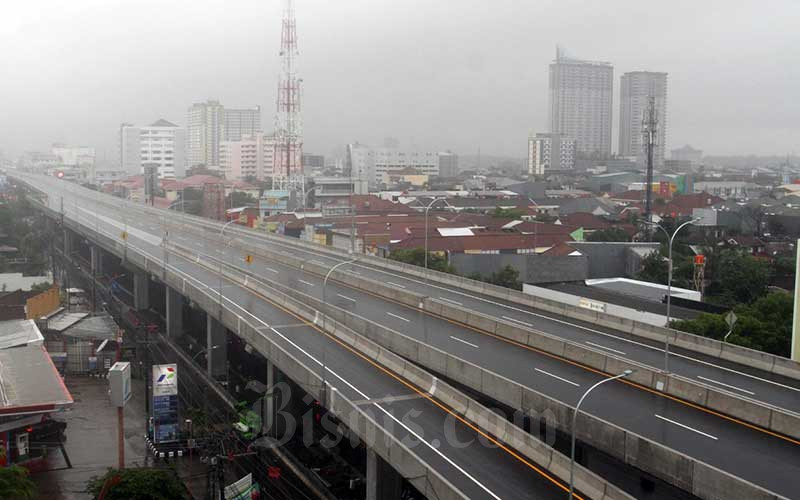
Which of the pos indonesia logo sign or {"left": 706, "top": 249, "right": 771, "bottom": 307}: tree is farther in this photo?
{"left": 706, "top": 249, "right": 771, "bottom": 307}: tree

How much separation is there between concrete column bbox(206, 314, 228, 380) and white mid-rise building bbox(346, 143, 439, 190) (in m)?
97.8

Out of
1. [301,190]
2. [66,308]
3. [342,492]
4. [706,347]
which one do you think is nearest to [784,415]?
[706,347]

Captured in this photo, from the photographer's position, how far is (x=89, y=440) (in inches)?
762

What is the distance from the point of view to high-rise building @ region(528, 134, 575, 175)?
16699 centimetres

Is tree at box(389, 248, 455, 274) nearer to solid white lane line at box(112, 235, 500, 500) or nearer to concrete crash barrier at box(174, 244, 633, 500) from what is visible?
concrete crash barrier at box(174, 244, 633, 500)

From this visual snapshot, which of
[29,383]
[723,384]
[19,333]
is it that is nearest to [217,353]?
[19,333]

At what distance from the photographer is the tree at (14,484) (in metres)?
12.8

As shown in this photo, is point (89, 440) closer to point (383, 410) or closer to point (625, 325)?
point (383, 410)

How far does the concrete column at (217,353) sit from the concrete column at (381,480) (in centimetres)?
1216

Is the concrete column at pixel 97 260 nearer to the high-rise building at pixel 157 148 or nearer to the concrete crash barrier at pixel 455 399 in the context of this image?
the concrete crash barrier at pixel 455 399

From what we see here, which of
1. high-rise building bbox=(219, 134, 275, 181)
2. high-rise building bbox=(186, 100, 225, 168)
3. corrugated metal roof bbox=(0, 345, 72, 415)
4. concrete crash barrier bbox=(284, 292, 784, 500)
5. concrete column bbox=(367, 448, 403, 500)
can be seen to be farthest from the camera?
Answer: high-rise building bbox=(186, 100, 225, 168)

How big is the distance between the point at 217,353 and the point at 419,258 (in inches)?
494

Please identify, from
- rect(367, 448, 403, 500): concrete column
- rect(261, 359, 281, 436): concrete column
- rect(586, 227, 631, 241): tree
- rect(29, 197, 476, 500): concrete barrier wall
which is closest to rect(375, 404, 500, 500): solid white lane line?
rect(29, 197, 476, 500): concrete barrier wall

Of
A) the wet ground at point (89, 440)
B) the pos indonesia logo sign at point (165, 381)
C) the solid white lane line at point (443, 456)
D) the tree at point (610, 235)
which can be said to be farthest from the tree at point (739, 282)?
the wet ground at point (89, 440)
